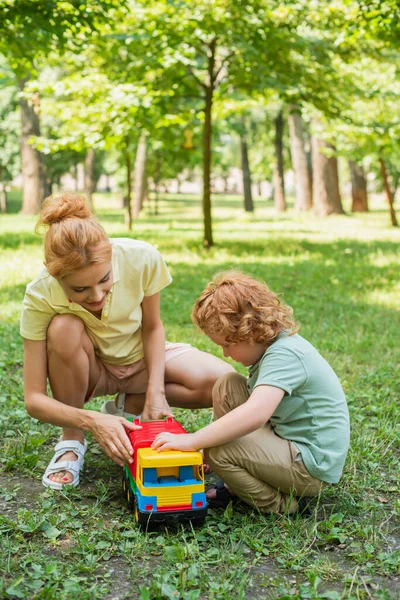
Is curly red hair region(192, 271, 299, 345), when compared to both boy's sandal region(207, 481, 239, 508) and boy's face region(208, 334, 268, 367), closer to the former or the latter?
boy's face region(208, 334, 268, 367)

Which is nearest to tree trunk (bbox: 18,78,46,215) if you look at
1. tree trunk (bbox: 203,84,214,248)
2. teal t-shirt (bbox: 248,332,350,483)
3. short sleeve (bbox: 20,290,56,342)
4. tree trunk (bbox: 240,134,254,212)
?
tree trunk (bbox: 240,134,254,212)

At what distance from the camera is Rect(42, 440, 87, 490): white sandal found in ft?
9.35

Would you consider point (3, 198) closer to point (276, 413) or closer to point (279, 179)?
point (279, 179)

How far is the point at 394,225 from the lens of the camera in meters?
15.9

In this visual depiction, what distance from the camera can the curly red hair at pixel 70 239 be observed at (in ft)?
8.38

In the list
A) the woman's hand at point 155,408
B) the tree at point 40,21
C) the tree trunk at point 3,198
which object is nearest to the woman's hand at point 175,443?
the woman's hand at point 155,408

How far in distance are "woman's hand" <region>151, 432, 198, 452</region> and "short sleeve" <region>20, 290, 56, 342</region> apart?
2.40ft

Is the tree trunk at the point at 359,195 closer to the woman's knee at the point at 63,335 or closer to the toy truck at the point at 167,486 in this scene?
the woman's knee at the point at 63,335

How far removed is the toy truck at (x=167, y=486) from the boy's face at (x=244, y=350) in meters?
0.42

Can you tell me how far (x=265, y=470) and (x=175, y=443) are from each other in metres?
0.37

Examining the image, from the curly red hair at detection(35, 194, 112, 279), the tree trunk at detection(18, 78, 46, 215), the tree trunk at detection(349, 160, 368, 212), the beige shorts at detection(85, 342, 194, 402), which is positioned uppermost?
the tree trunk at detection(18, 78, 46, 215)

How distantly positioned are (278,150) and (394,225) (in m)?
9.11

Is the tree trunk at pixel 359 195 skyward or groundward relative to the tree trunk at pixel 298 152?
groundward

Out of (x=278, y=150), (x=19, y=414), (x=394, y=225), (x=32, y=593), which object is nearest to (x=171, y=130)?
(x=394, y=225)
